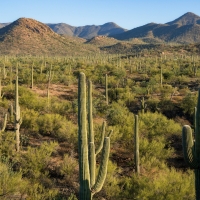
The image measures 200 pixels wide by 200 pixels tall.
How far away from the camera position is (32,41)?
338 ft

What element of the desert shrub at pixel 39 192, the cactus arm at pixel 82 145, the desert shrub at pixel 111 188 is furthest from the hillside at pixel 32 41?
the cactus arm at pixel 82 145

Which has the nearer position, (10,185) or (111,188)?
(10,185)

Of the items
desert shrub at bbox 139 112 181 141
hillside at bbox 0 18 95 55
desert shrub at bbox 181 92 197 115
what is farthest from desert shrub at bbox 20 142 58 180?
hillside at bbox 0 18 95 55

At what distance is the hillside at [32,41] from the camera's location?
93750 mm

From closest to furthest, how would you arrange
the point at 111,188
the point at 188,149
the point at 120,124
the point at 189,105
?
the point at 188,149, the point at 111,188, the point at 120,124, the point at 189,105

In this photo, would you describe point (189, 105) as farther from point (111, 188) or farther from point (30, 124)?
point (111, 188)

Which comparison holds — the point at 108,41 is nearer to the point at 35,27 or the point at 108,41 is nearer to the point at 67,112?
the point at 35,27

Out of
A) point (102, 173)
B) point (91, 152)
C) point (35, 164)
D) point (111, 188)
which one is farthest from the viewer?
point (35, 164)

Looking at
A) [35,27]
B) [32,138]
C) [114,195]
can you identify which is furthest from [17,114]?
[35,27]

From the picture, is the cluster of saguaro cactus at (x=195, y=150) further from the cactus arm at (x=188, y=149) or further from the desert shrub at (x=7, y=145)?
the desert shrub at (x=7, y=145)

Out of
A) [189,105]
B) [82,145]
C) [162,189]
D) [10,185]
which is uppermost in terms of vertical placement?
[82,145]

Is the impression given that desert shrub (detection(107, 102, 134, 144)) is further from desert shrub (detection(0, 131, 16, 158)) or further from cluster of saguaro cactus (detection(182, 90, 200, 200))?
cluster of saguaro cactus (detection(182, 90, 200, 200))

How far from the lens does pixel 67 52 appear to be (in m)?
95.9

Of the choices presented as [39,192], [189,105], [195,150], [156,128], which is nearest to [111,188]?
[39,192]
